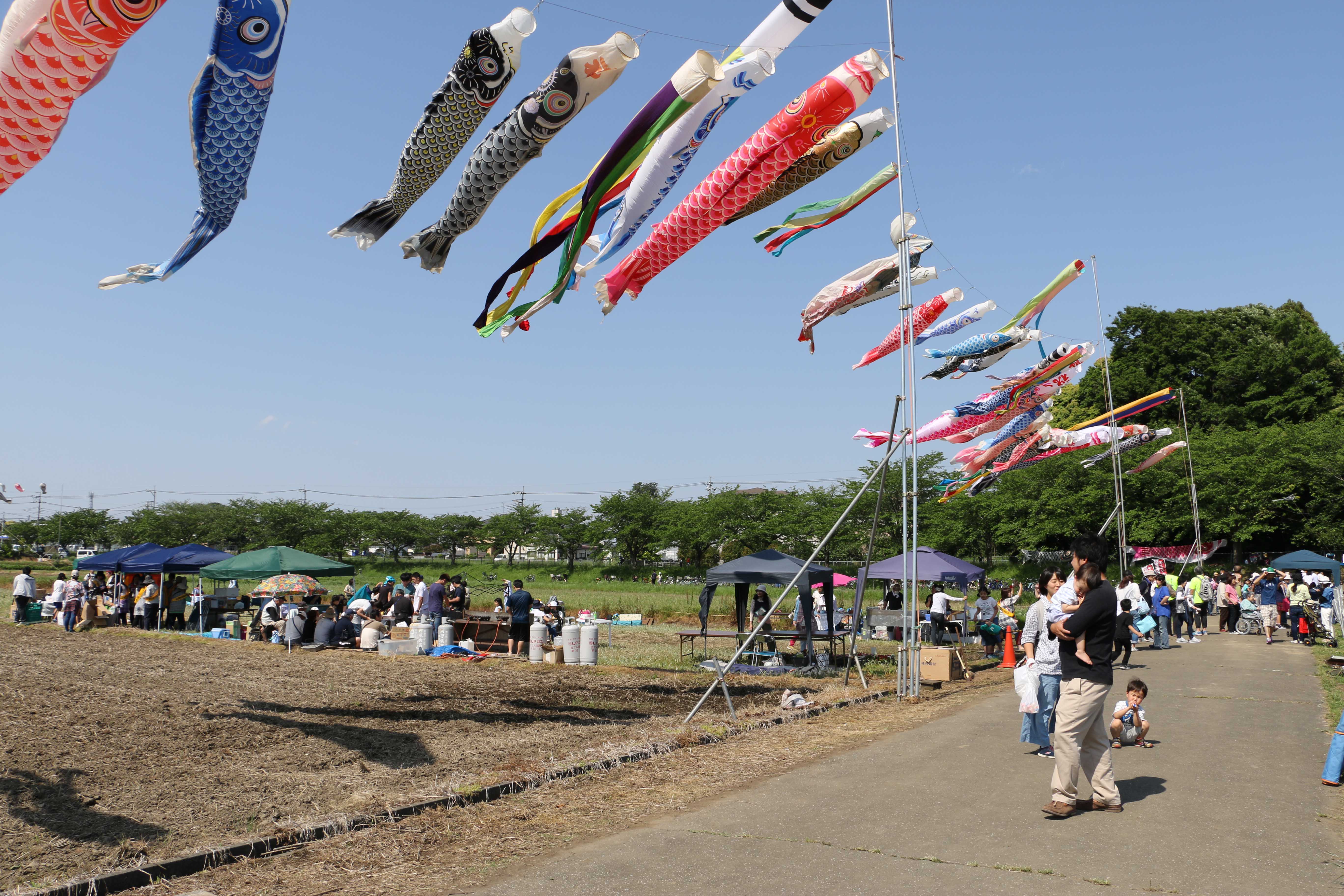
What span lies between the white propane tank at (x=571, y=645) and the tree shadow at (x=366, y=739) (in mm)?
6588

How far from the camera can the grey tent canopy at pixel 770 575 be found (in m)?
15.3

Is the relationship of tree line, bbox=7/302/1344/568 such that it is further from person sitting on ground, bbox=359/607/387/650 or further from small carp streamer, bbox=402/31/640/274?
small carp streamer, bbox=402/31/640/274

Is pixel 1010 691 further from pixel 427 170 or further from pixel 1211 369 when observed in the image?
pixel 1211 369

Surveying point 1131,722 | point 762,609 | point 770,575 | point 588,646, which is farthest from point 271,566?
point 1131,722

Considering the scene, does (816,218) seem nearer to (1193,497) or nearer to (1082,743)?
(1082,743)

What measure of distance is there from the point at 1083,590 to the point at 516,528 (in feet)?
241

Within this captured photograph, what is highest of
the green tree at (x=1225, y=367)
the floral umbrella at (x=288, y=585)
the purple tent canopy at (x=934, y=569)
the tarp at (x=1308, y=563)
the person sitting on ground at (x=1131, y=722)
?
the green tree at (x=1225, y=367)

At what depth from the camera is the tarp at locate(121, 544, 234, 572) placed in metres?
21.5

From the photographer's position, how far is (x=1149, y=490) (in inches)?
1528

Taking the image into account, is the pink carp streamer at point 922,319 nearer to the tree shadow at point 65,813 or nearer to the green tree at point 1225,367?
the tree shadow at point 65,813

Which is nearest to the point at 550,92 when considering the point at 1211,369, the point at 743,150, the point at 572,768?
the point at 743,150

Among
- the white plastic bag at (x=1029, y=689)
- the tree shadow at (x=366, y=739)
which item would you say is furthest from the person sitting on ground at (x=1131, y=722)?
the tree shadow at (x=366, y=739)

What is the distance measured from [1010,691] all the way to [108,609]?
23208 millimetres

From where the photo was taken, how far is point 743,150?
9633 millimetres
